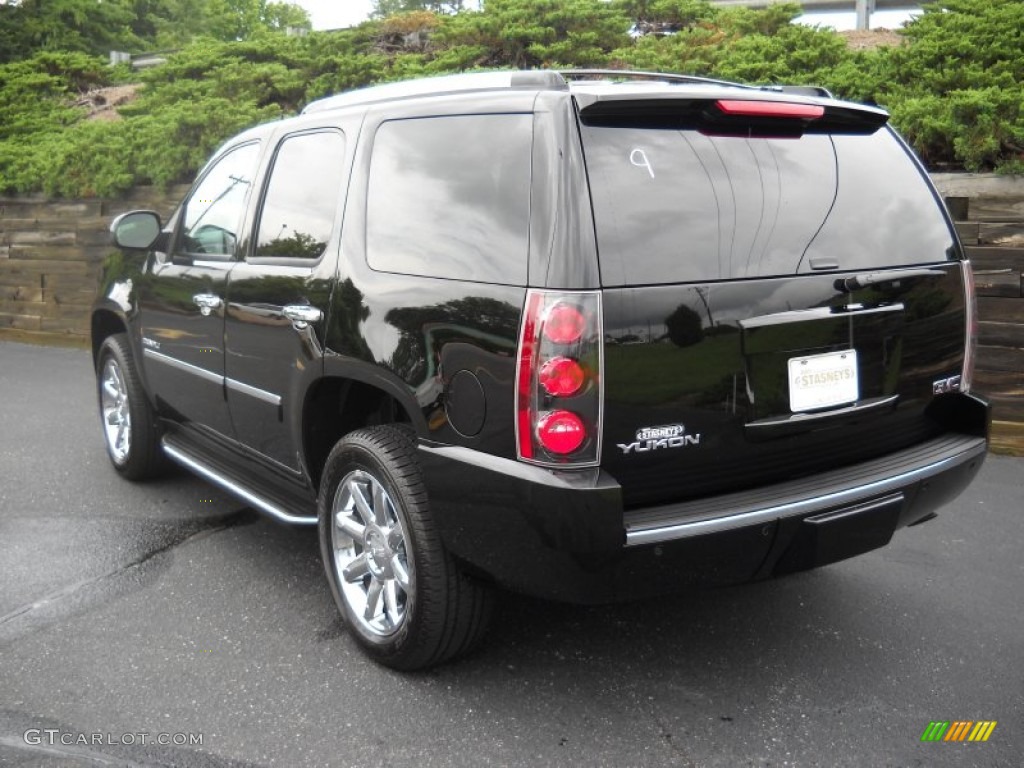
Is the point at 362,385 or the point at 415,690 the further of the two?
the point at 362,385

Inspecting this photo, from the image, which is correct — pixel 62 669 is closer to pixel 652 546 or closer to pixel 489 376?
pixel 489 376

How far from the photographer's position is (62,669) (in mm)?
3291

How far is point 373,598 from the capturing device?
3354 mm

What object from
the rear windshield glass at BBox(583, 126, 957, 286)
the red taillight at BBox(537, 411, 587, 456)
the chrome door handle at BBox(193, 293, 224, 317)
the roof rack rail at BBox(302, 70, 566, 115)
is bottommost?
the red taillight at BBox(537, 411, 587, 456)

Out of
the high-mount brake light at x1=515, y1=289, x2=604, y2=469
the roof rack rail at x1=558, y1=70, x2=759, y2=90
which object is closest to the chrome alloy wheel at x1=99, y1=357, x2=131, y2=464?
the roof rack rail at x1=558, y1=70, x2=759, y2=90

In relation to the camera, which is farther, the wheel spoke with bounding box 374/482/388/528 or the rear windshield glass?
the wheel spoke with bounding box 374/482/388/528

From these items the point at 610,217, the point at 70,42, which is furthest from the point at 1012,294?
Result: the point at 70,42

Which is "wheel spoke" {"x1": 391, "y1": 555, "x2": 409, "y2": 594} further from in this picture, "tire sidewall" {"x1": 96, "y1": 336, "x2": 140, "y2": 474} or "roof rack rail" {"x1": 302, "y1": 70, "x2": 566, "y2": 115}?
"tire sidewall" {"x1": 96, "y1": 336, "x2": 140, "y2": 474}

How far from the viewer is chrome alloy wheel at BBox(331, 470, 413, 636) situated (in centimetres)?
322

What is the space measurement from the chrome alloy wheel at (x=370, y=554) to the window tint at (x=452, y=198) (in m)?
0.77

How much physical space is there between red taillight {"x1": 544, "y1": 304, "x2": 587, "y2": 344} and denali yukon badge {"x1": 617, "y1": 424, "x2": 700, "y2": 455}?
1.06 ft

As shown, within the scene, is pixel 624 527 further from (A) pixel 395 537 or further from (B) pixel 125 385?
(B) pixel 125 385

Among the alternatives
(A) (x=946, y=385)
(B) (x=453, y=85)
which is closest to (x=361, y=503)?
(B) (x=453, y=85)

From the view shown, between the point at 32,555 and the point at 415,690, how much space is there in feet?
7.10
